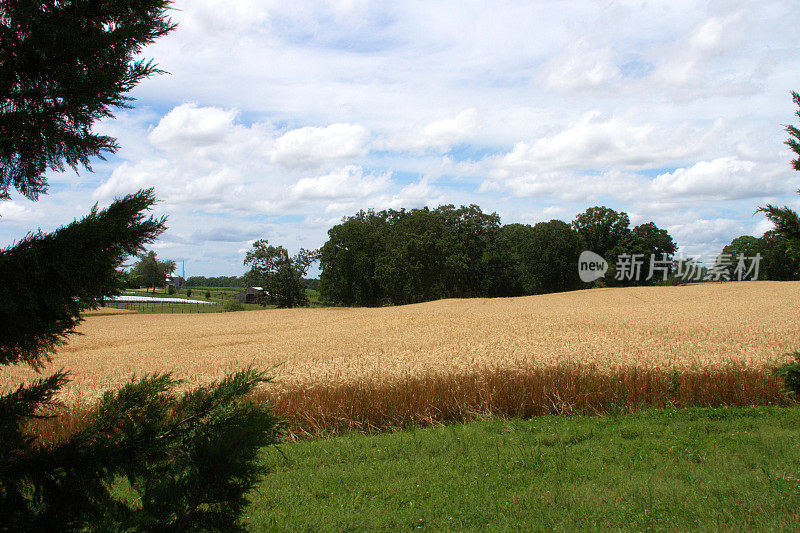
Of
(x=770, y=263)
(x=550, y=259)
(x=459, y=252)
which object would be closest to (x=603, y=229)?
(x=550, y=259)

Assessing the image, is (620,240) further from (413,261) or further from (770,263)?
(413,261)

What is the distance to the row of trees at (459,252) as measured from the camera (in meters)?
62.3

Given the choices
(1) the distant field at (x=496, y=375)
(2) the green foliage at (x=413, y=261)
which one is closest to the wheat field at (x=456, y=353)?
(1) the distant field at (x=496, y=375)

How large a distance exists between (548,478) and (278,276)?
70.7m

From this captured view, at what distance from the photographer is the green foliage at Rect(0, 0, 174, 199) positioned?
249cm

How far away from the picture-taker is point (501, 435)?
7.60 m

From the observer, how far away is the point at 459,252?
218 feet

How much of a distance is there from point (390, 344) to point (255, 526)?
11.4m

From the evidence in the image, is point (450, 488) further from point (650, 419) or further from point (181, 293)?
point (181, 293)

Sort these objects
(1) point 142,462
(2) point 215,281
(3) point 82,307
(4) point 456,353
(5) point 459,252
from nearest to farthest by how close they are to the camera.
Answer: (3) point 82,307
(1) point 142,462
(4) point 456,353
(5) point 459,252
(2) point 215,281

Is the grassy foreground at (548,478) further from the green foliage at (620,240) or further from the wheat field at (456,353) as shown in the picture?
the green foliage at (620,240)

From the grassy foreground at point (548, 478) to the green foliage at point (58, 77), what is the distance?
2.74 meters

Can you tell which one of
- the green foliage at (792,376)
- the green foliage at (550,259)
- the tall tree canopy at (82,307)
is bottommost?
the green foliage at (792,376)

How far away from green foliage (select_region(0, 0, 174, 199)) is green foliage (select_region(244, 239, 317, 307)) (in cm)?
7201
